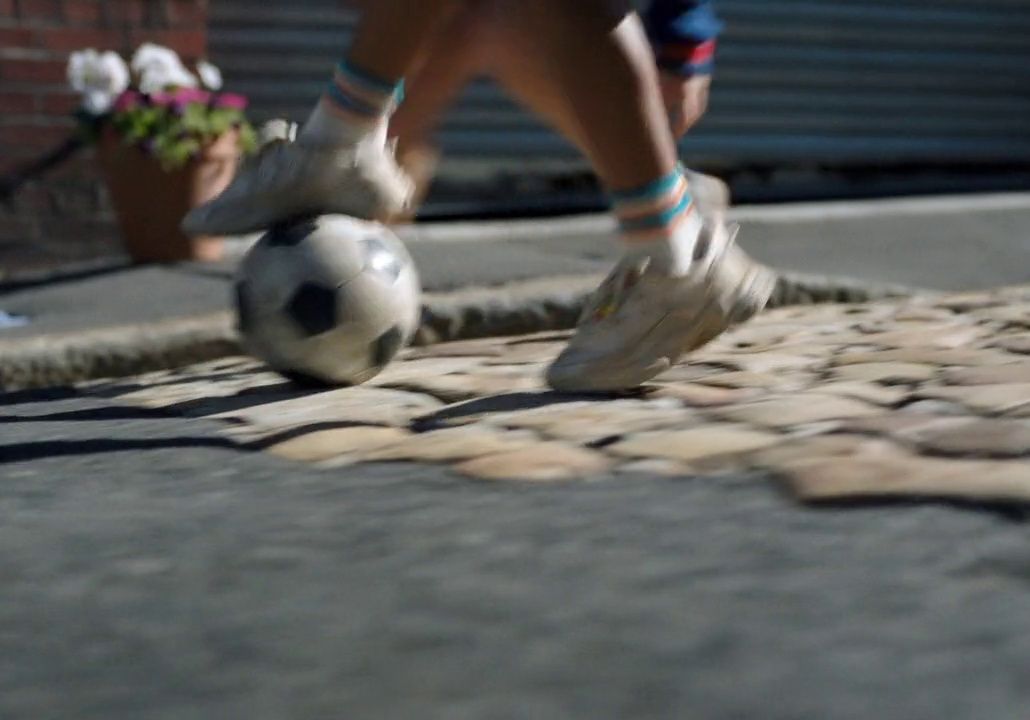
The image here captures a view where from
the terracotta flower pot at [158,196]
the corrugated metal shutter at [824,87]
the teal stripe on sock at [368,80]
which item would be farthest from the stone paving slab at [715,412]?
the corrugated metal shutter at [824,87]

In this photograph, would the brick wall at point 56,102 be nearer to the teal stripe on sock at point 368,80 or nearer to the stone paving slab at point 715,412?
the stone paving slab at point 715,412

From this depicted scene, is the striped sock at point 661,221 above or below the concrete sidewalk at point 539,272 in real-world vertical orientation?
above

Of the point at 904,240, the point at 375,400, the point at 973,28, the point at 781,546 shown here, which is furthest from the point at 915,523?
the point at 973,28

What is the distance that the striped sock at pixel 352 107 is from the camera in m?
2.45

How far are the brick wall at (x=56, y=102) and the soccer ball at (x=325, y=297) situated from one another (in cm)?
325

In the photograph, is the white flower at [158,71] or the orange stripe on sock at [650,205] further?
the white flower at [158,71]

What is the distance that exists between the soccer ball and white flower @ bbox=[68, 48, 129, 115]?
9.38 feet

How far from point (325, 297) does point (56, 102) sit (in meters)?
3.45

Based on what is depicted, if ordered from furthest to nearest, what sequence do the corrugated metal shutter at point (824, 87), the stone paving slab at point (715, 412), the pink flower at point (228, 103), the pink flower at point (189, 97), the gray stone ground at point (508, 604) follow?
the corrugated metal shutter at point (824, 87) < the pink flower at point (228, 103) < the pink flower at point (189, 97) < the stone paving slab at point (715, 412) < the gray stone ground at point (508, 604)

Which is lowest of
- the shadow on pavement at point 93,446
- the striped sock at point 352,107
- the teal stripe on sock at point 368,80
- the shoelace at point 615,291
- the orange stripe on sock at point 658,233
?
the shadow on pavement at point 93,446

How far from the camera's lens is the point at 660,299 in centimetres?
241

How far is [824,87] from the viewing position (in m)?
7.55

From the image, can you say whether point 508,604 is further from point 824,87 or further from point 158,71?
point 824,87

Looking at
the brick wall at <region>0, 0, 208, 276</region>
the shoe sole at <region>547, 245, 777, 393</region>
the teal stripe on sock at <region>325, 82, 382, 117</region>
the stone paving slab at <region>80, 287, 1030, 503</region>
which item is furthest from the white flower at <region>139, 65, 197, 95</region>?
the shoe sole at <region>547, 245, 777, 393</region>
